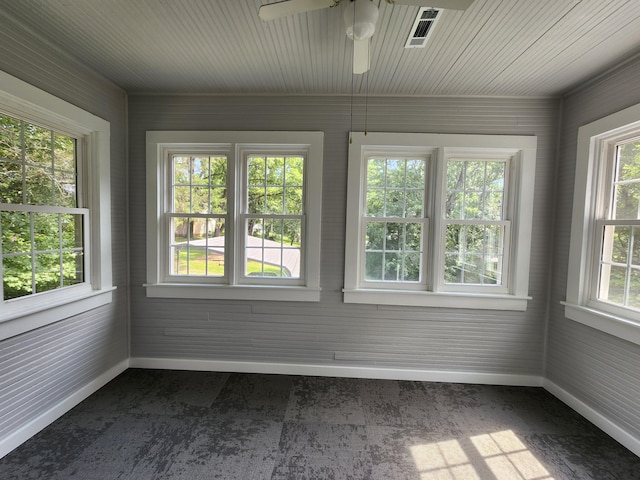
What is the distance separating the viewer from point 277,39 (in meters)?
1.87

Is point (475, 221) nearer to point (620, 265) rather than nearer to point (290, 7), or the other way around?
point (620, 265)

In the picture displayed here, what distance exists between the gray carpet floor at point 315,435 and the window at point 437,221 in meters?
0.84

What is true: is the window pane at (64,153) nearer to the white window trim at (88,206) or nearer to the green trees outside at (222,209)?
the white window trim at (88,206)

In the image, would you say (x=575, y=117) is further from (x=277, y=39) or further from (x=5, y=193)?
(x=5, y=193)

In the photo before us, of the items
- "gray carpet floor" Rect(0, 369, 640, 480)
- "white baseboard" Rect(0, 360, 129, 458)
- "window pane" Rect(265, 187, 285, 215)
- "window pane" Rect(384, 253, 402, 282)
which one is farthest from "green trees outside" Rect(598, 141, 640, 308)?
"white baseboard" Rect(0, 360, 129, 458)

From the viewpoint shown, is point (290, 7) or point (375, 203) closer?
point (290, 7)

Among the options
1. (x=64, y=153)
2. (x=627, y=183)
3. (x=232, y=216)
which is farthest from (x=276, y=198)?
(x=627, y=183)

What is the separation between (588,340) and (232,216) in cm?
319

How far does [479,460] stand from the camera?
180cm

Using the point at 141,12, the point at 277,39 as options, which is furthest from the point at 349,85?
the point at 141,12

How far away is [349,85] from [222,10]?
1.17m

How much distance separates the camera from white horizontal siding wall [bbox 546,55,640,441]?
1960mm

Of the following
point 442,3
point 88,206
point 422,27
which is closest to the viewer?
point 442,3

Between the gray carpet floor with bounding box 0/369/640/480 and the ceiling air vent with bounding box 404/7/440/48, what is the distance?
2.66 metres
